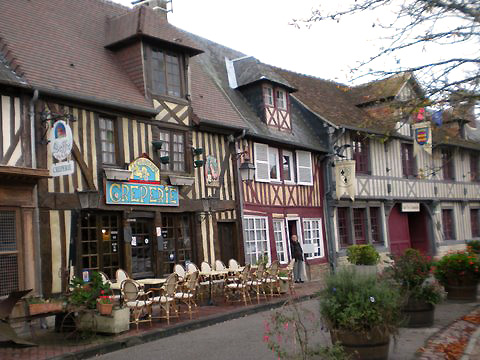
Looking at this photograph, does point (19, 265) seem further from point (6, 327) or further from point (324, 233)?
point (324, 233)

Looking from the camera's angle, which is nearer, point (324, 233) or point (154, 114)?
point (154, 114)

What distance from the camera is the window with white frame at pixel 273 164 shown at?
1669 centimetres

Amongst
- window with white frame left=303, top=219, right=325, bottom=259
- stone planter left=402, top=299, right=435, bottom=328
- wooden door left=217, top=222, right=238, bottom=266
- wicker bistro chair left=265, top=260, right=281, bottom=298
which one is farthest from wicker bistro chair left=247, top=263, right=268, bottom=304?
window with white frame left=303, top=219, right=325, bottom=259

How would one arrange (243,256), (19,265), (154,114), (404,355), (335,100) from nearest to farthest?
(404,355)
(19,265)
(154,114)
(243,256)
(335,100)

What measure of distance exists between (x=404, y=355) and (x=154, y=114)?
312 inches

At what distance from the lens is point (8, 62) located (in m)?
10.3

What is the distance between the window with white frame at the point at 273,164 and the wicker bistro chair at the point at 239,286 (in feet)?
14.9

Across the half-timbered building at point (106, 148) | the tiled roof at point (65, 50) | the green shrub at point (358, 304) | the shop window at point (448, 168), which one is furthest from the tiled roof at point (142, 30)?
the shop window at point (448, 168)

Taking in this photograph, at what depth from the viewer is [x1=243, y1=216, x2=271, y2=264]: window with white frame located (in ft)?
49.9

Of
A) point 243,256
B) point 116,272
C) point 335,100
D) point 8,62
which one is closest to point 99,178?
point 116,272

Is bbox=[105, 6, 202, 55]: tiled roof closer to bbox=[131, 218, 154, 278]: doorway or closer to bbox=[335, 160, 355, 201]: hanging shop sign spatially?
→ bbox=[131, 218, 154, 278]: doorway

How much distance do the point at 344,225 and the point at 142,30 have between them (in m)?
10.6

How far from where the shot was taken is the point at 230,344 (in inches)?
308

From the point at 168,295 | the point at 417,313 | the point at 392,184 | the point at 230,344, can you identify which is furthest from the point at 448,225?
the point at 230,344
